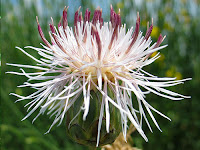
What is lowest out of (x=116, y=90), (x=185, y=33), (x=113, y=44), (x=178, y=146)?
(x=178, y=146)

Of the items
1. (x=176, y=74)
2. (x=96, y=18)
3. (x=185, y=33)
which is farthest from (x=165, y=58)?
(x=96, y=18)

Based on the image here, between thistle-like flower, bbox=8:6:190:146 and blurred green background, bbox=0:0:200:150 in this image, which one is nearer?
thistle-like flower, bbox=8:6:190:146

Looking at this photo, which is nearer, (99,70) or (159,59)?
(99,70)

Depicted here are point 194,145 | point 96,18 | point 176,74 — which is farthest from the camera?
point 176,74

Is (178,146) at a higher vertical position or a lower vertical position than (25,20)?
lower

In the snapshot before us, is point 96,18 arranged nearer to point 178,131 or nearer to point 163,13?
point 178,131

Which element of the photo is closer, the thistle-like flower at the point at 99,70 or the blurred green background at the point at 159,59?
the thistle-like flower at the point at 99,70

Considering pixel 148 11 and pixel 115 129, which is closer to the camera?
pixel 115 129

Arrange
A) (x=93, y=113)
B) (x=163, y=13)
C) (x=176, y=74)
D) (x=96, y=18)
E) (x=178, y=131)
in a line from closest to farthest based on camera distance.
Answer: (x=93, y=113)
(x=96, y=18)
(x=178, y=131)
(x=176, y=74)
(x=163, y=13)
